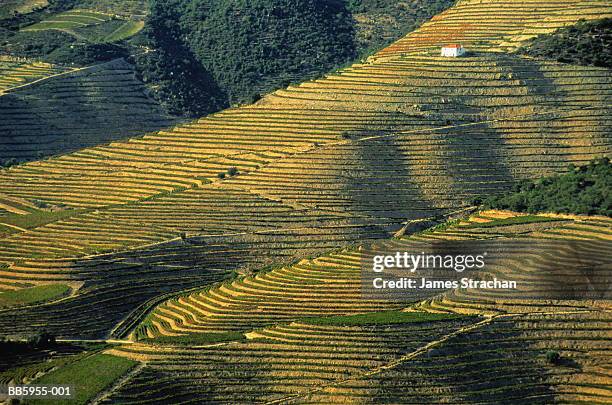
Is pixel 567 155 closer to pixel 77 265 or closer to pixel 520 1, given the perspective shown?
pixel 520 1

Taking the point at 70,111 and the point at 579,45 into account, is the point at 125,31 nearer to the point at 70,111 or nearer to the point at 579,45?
the point at 70,111

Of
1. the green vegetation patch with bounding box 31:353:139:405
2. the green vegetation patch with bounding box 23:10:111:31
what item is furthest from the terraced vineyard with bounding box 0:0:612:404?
the green vegetation patch with bounding box 23:10:111:31

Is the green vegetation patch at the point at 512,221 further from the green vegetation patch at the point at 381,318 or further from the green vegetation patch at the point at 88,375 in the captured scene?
the green vegetation patch at the point at 88,375

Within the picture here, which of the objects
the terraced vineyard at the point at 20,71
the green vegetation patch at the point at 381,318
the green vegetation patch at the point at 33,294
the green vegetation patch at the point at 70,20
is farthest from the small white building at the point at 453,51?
the green vegetation patch at the point at 70,20

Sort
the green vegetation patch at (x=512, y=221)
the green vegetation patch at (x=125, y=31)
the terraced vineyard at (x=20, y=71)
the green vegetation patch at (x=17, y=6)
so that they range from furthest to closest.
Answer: the green vegetation patch at (x=17, y=6), the green vegetation patch at (x=125, y=31), the terraced vineyard at (x=20, y=71), the green vegetation patch at (x=512, y=221)

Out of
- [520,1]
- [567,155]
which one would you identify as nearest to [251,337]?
[567,155]

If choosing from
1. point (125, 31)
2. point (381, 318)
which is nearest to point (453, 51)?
point (381, 318)
